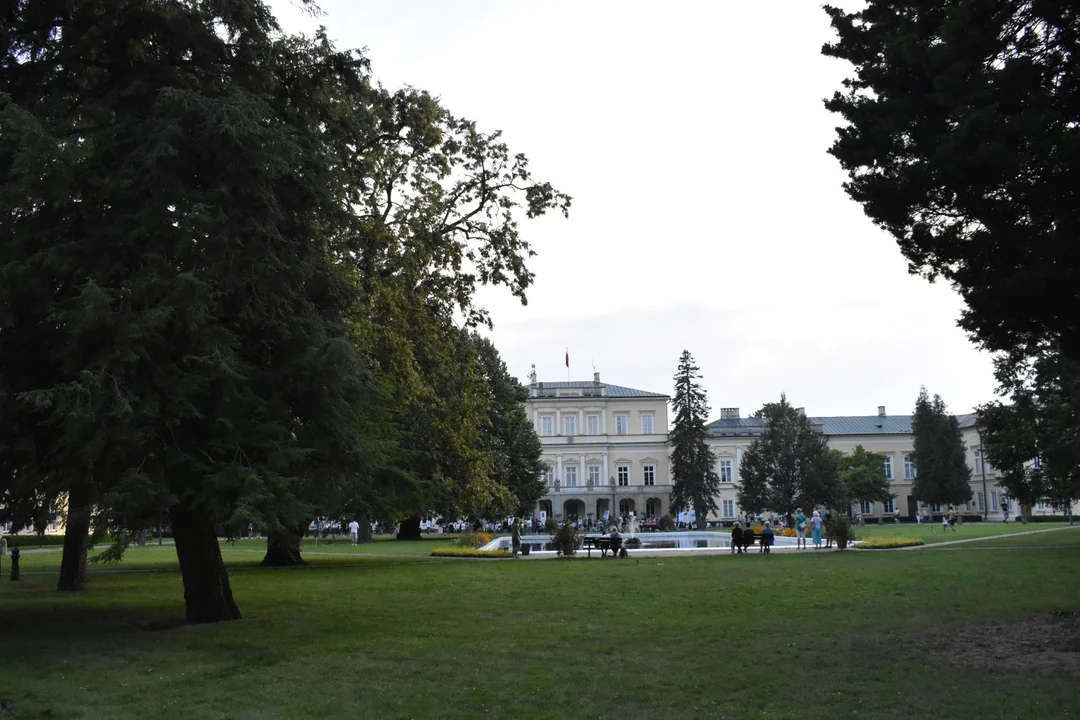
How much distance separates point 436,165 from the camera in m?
25.9

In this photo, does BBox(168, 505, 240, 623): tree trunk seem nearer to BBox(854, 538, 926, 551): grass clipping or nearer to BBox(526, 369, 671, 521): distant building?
BBox(854, 538, 926, 551): grass clipping

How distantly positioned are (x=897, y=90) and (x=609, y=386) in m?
83.8

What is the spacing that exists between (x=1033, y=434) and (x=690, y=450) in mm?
34991

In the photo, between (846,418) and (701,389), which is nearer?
(701,389)

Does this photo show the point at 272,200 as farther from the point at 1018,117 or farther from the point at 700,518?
the point at 700,518

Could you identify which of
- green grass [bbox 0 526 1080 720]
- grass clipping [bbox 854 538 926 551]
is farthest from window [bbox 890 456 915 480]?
green grass [bbox 0 526 1080 720]

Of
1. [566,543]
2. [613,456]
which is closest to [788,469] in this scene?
[613,456]

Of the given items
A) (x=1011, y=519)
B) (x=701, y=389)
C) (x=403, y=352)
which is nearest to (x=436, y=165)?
(x=403, y=352)

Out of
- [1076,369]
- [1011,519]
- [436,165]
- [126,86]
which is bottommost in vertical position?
[1011,519]

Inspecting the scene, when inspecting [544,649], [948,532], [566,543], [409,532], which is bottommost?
[948,532]

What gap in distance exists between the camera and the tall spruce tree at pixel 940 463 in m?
78.9

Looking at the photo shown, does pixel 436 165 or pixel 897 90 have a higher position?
pixel 436 165

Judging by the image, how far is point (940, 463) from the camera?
260 ft

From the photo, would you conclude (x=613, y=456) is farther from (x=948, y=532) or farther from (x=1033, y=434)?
(x=1033, y=434)
